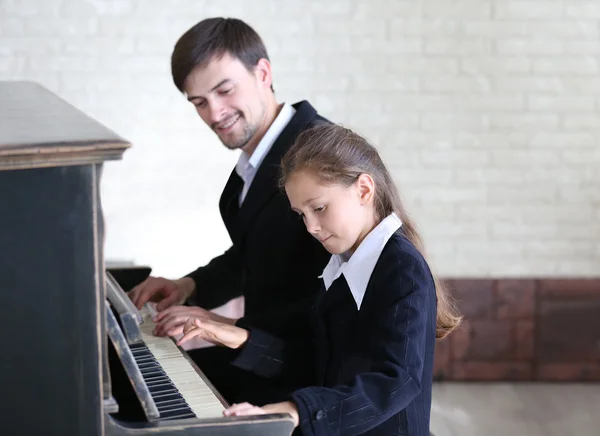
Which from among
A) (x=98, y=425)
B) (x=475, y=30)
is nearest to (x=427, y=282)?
(x=98, y=425)

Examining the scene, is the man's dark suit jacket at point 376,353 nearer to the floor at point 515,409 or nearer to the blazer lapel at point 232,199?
the blazer lapel at point 232,199

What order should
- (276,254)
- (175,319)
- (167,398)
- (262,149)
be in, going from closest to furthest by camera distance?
(167,398) < (175,319) < (276,254) < (262,149)

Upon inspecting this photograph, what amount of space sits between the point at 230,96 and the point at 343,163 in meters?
0.69

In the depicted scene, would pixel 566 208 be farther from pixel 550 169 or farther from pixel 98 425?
pixel 98 425

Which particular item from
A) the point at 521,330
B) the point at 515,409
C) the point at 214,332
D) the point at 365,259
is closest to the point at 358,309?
the point at 365,259

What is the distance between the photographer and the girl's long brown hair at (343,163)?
1.86 m

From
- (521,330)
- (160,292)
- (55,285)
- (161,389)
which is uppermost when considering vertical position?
(55,285)

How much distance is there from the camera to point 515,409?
399 cm

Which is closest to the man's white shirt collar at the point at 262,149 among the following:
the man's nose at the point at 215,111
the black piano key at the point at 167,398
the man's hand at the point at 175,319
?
the man's nose at the point at 215,111

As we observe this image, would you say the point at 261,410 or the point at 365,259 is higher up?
the point at 365,259

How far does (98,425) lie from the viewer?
1378 millimetres

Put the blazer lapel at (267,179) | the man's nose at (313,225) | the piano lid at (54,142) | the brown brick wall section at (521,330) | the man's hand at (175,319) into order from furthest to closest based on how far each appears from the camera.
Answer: the brown brick wall section at (521,330) < the blazer lapel at (267,179) < the man's hand at (175,319) < the man's nose at (313,225) < the piano lid at (54,142)

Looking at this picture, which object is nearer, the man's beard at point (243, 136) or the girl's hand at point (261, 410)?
the girl's hand at point (261, 410)

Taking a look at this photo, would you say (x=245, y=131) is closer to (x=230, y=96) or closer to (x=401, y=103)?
(x=230, y=96)
